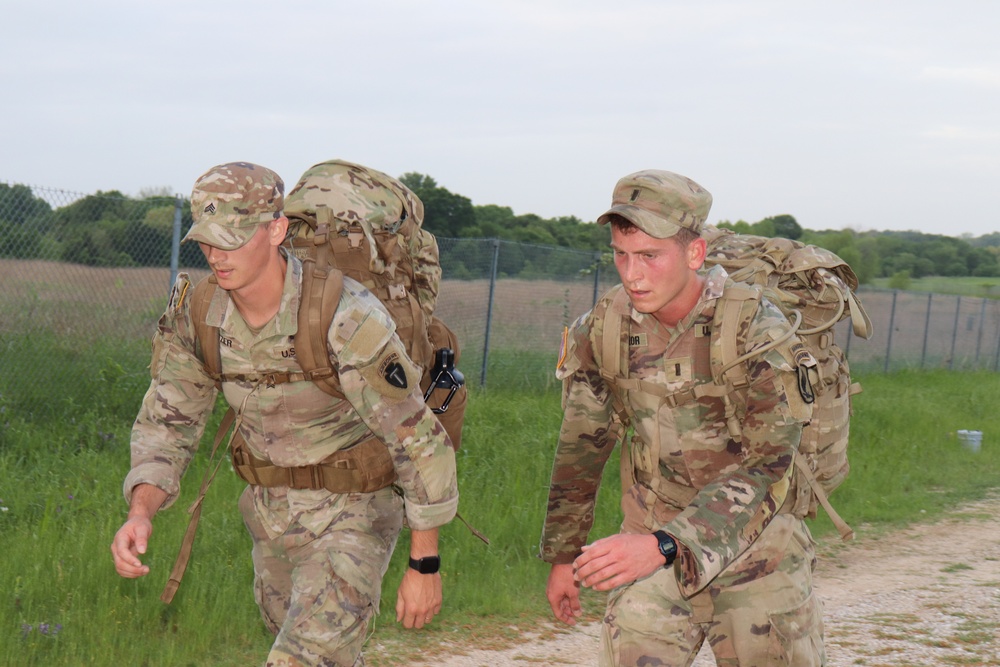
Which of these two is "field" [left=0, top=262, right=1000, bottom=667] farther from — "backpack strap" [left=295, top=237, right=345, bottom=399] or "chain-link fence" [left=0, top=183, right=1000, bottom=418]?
"backpack strap" [left=295, top=237, right=345, bottom=399]

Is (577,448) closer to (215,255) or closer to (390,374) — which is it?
(390,374)

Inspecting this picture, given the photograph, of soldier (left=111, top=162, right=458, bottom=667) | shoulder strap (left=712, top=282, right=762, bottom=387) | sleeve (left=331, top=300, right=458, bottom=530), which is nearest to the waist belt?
soldier (left=111, top=162, right=458, bottom=667)

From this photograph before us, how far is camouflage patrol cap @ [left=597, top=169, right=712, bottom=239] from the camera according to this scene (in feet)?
10.3

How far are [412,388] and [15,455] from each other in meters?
4.97

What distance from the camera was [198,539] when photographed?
614cm

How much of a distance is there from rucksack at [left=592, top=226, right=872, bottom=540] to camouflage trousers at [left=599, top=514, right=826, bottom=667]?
0.72 feet

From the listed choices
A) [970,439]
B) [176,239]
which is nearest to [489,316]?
[176,239]

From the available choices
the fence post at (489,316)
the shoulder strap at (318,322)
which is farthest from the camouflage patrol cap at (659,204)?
the fence post at (489,316)

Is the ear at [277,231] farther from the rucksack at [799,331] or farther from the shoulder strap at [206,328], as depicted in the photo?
the rucksack at [799,331]

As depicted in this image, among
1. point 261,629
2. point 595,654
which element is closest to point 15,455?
point 261,629

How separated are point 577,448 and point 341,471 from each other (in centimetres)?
77

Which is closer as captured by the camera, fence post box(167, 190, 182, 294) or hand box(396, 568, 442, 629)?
hand box(396, 568, 442, 629)

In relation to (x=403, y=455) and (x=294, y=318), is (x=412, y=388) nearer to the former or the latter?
(x=403, y=455)

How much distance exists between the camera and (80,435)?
7602 millimetres
